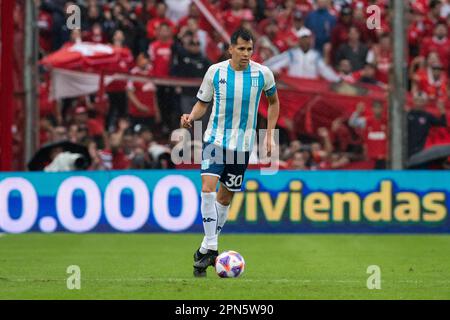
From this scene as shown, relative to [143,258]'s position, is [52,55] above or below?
above

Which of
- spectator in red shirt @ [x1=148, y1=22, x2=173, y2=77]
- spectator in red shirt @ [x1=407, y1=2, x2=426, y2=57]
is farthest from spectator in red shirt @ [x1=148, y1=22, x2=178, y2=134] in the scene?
spectator in red shirt @ [x1=407, y1=2, x2=426, y2=57]

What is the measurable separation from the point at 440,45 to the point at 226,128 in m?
9.89

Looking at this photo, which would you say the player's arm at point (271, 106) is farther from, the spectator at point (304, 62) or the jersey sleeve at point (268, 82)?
the spectator at point (304, 62)

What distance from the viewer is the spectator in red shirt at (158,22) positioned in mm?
19203

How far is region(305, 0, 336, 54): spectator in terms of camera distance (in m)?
19.4

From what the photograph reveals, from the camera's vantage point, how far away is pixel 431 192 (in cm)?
1655

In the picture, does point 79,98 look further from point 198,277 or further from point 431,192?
point 198,277

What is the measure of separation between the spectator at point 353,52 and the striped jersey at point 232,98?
877 centimetres

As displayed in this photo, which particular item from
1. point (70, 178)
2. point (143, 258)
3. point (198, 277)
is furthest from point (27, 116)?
point (198, 277)

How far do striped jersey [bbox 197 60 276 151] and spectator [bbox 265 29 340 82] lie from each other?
7.90 metres

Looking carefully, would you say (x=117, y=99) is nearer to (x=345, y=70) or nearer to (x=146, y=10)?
(x=146, y=10)

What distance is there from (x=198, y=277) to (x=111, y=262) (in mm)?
2021

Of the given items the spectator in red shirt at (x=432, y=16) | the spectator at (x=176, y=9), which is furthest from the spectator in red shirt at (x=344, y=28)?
the spectator at (x=176, y=9)

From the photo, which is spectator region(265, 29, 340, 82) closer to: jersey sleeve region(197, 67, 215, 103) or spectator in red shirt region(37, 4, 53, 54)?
spectator in red shirt region(37, 4, 53, 54)
